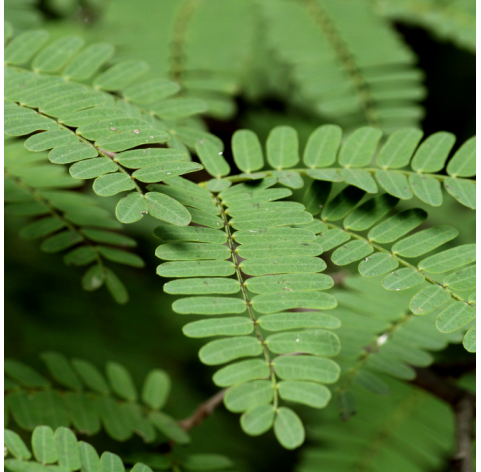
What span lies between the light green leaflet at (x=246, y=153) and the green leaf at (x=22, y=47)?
1.47 ft

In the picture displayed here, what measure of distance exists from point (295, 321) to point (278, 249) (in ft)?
0.34

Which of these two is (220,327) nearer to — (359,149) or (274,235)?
(274,235)

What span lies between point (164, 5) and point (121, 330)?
1.20 metres

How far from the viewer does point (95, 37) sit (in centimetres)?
188

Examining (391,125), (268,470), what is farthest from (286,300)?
(268,470)

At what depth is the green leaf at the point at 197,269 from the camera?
2.17ft

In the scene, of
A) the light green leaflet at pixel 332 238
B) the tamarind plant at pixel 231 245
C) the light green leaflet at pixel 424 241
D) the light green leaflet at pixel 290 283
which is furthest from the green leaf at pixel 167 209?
the light green leaflet at pixel 424 241

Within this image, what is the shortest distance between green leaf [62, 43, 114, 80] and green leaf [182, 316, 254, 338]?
633 mm

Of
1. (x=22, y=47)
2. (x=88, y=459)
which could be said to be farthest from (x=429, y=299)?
(x=22, y=47)

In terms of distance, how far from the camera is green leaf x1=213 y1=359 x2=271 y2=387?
60 centimetres

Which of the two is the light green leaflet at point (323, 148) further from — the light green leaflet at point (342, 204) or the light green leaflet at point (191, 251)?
the light green leaflet at point (191, 251)

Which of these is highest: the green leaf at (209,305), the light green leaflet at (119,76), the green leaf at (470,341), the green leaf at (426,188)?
the light green leaflet at (119,76)

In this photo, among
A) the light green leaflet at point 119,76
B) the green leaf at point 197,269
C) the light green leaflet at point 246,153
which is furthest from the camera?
the light green leaflet at point 119,76

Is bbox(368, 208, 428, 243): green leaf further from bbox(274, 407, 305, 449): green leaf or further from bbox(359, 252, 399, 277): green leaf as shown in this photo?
bbox(274, 407, 305, 449): green leaf
